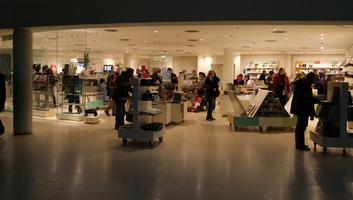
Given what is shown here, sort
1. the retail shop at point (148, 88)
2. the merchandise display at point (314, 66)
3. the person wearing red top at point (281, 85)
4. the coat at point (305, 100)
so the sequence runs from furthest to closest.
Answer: the merchandise display at point (314, 66), the person wearing red top at point (281, 85), the retail shop at point (148, 88), the coat at point (305, 100)

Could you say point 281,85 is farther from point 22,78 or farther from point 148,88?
point 22,78

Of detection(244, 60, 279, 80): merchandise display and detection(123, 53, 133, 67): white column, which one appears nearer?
detection(244, 60, 279, 80): merchandise display

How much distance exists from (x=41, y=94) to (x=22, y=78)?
450cm

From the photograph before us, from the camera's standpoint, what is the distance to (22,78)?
817 cm

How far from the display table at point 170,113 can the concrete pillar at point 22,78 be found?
3.28m

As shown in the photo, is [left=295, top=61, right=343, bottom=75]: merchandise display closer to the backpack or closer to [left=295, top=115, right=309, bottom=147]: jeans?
the backpack

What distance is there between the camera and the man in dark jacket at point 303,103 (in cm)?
696

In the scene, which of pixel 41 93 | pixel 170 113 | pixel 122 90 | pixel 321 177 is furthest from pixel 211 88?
pixel 321 177

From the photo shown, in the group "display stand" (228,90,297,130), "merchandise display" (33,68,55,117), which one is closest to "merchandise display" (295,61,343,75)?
"display stand" (228,90,297,130)

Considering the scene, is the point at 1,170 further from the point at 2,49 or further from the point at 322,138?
the point at 2,49

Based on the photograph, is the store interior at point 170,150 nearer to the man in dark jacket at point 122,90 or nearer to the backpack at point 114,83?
the man in dark jacket at point 122,90

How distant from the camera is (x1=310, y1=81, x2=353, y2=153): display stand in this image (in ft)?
21.6

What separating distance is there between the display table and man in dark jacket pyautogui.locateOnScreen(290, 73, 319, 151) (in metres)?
3.80

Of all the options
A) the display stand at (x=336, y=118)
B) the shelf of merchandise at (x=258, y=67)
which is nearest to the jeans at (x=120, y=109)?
the display stand at (x=336, y=118)
